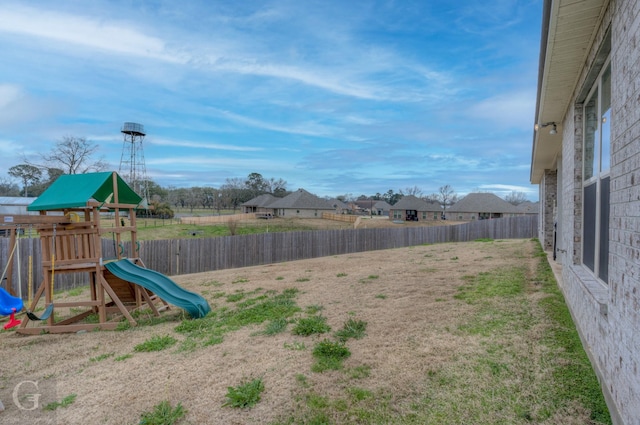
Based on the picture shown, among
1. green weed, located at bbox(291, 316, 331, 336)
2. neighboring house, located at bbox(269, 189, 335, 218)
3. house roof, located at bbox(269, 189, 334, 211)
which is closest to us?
green weed, located at bbox(291, 316, 331, 336)

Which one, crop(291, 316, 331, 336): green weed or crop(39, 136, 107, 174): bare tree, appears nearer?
crop(291, 316, 331, 336): green weed

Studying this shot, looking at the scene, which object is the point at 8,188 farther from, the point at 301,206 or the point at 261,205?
the point at 301,206

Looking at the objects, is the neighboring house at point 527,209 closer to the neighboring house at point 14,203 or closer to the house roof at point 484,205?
the house roof at point 484,205

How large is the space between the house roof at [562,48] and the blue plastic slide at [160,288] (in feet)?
19.6

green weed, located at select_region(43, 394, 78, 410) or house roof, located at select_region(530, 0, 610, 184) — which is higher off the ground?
house roof, located at select_region(530, 0, 610, 184)

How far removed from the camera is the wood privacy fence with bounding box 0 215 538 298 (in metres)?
10.0

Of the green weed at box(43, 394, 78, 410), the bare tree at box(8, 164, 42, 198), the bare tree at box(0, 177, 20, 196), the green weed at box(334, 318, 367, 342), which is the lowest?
the green weed at box(43, 394, 78, 410)

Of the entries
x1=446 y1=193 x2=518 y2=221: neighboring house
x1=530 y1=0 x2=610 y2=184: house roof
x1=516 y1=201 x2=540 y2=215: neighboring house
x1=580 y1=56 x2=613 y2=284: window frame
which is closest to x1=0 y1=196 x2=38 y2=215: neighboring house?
x1=530 y1=0 x2=610 y2=184: house roof

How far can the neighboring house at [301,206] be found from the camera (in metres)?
47.1

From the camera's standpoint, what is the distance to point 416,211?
4997 cm

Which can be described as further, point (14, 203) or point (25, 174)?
point (25, 174)

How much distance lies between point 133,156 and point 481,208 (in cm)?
4373

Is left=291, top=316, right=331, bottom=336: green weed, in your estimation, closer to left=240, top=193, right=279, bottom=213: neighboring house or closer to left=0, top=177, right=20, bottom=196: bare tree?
left=240, top=193, right=279, bottom=213: neighboring house

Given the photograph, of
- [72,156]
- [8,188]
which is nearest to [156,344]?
[72,156]
